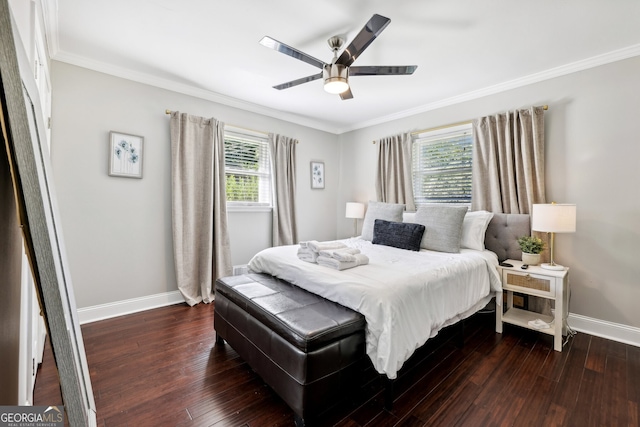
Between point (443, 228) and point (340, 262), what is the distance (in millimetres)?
1411

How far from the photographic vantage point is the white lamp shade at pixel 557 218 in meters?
2.36

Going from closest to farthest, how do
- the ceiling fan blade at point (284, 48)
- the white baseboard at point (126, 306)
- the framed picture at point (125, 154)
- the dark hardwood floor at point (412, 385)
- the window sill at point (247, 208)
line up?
the dark hardwood floor at point (412, 385) < the ceiling fan blade at point (284, 48) < the white baseboard at point (126, 306) < the framed picture at point (125, 154) < the window sill at point (247, 208)

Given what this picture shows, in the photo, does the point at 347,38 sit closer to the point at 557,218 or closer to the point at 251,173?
the point at 251,173

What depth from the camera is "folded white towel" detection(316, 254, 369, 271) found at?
2.11 m

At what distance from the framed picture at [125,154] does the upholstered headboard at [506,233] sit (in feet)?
12.8

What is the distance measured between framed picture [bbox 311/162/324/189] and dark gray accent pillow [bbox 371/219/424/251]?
1.65 m

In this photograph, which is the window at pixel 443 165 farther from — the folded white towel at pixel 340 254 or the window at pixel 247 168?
the window at pixel 247 168

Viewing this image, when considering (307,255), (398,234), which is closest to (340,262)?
(307,255)

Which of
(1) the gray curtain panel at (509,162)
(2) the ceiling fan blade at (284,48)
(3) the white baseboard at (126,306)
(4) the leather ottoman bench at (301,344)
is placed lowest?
(3) the white baseboard at (126,306)

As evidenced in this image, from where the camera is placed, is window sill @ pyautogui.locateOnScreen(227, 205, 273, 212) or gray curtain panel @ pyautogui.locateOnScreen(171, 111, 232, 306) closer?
gray curtain panel @ pyautogui.locateOnScreen(171, 111, 232, 306)

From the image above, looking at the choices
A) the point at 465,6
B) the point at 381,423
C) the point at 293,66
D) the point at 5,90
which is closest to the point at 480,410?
the point at 381,423

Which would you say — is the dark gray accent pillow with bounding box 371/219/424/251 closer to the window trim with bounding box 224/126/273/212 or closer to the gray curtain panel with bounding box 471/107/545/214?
the gray curtain panel with bounding box 471/107/545/214

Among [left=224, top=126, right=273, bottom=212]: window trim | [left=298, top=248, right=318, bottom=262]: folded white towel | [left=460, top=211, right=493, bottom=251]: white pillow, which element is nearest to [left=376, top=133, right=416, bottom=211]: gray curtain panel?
[left=460, top=211, right=493, bottom=251]: white pillow

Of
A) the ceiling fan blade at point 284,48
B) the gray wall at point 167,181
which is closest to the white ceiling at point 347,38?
the gray wall at point 167,181
